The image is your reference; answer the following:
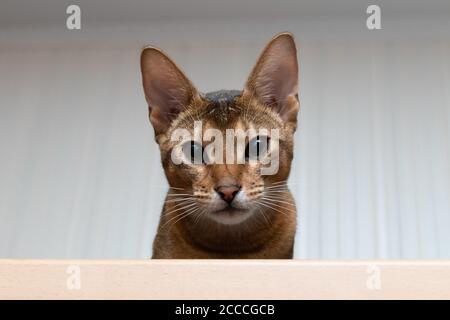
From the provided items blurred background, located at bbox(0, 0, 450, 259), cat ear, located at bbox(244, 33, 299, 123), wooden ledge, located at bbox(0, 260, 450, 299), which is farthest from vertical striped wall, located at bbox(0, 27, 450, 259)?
wooden ledge, located at bbox(0, 260, 450, 299)

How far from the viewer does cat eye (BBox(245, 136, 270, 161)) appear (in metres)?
0.66

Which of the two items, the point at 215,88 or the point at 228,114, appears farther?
the point at 215,88

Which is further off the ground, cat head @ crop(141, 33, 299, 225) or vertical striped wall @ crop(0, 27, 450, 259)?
vertical striped wall @ crop(0, 27, 450, 259)

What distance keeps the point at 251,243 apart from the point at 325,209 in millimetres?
1566

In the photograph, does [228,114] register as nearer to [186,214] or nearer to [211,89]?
[186,214]

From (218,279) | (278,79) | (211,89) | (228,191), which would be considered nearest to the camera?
(218,279)

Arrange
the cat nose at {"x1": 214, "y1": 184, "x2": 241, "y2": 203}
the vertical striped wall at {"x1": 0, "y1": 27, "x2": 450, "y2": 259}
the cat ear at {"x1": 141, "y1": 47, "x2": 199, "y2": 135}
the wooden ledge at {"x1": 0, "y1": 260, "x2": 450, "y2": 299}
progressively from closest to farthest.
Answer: the wooden ledge at {"x1": 0, "y1": 260, "x2": 450, "y2": 299}
the cat nose at {"x1": 214, "y1": 184, "x2": 241, "y2": 203}
the cat ear at {"x1": 141, "y1": 47, "x2": 199, "y2": 135}
the vertical striped wall at {"x1": 0, "y1": 27, "x2": 450, "y2": 259}

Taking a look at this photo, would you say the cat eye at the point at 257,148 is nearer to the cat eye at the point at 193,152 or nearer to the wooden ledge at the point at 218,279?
the cat eye at the point at 193,152

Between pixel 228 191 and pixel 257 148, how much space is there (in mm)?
87

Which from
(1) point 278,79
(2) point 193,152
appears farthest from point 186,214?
(1) point 278,79

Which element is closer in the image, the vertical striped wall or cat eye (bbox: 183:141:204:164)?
cat eye (bbox: 183:141:204:164)

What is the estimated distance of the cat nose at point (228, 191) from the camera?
1.99 feet

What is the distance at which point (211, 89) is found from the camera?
7.89ft

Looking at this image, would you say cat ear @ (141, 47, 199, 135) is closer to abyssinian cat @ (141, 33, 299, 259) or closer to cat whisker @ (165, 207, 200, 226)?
abyssinian cat @ (141, 33, 299, 259)
